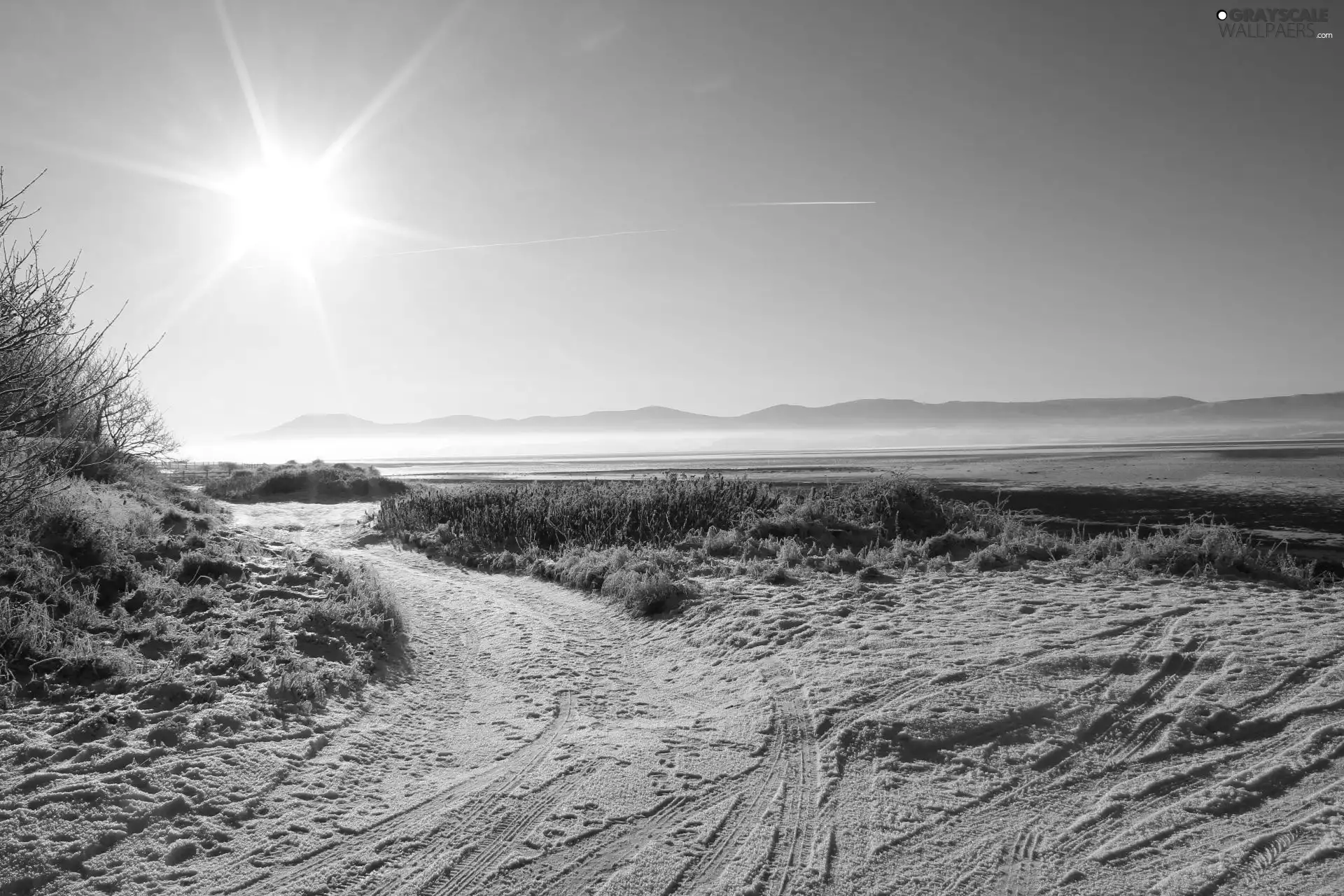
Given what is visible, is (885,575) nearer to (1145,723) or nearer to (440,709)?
(1145,723)

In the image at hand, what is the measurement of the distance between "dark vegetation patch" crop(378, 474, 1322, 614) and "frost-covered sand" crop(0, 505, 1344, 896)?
3216 mm

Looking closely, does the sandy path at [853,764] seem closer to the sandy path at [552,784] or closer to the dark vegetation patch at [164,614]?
the sandy path at [552,784]

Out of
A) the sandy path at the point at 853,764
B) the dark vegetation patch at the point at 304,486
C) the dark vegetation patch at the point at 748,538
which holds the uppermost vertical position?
the dark vegetation patch at the point at 304,486

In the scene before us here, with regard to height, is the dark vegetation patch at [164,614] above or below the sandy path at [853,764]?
above

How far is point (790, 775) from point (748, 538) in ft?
31.1

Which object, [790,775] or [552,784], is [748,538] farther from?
[552,784]

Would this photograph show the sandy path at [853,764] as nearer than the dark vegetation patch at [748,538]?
Yes

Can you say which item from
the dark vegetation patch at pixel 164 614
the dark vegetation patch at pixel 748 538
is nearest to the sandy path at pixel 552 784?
the dark vegetation patch at pixel 164 614

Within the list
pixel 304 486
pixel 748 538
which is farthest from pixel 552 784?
pixel 304 486

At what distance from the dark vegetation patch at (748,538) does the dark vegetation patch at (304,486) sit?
1095cm

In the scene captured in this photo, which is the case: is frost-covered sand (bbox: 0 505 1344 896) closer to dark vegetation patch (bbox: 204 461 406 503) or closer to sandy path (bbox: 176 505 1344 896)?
sandy path (bbox: 176 505 1344 896)

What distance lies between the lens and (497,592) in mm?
12078

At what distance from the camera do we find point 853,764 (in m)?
5.20

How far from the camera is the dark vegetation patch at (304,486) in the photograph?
3030cm
